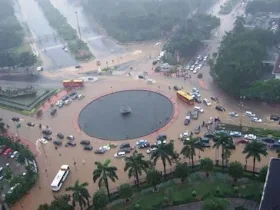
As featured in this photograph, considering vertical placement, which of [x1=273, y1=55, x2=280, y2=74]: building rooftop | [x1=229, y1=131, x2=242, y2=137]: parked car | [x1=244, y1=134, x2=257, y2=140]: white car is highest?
[x1=273, y1=55, x2=280, y2=74]: building rooftop

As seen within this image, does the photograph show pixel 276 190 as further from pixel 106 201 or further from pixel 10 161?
pixel 10 161

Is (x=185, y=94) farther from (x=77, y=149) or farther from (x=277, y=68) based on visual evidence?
(x=77, y=149)

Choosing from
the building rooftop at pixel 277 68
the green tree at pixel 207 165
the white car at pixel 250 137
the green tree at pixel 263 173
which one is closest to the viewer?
the green tree at pixel 263 173

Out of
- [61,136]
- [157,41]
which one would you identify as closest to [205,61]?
[157,41]

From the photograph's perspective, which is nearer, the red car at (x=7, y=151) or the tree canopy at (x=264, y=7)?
the red car at (x=7, y=151)

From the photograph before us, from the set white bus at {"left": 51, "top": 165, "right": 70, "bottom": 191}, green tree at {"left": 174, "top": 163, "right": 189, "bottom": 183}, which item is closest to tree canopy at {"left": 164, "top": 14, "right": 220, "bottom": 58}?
white bus at {"left": 51, "top": 165, "right": 70, "bottom": 191}

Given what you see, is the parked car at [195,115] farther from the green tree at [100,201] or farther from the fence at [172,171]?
the green tree at [100,201]

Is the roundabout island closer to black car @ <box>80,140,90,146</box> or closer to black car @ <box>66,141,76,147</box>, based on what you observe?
black car @ <box>80,140,90,146</box>

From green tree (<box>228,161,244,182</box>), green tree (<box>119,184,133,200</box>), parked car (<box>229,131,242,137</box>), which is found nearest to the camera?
green tree (<box>119,184,133,200</box>)

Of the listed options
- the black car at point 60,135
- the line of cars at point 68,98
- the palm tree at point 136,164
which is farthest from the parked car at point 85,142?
the palm tree at point 136,164
